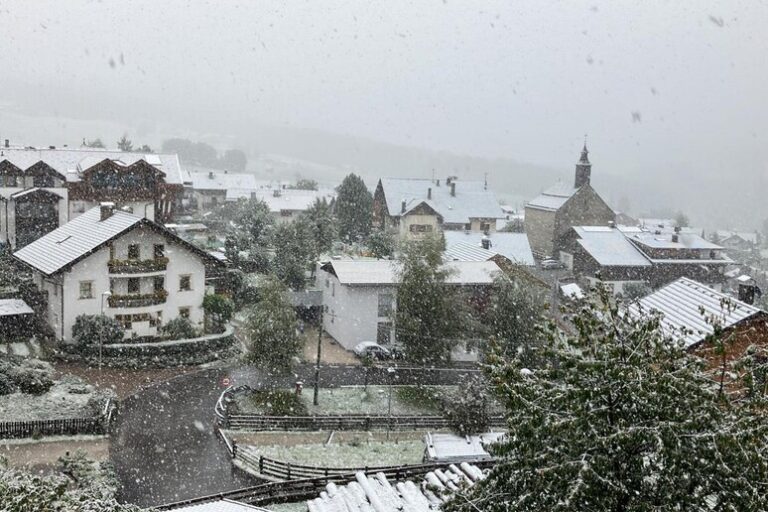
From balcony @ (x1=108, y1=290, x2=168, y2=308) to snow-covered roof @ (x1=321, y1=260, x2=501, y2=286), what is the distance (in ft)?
28.2

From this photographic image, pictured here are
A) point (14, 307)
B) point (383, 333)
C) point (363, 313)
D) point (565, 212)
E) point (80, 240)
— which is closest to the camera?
point (14, 307)

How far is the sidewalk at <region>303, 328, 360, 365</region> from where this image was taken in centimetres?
3466

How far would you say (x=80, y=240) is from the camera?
3388cm

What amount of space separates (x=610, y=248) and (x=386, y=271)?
919 inches

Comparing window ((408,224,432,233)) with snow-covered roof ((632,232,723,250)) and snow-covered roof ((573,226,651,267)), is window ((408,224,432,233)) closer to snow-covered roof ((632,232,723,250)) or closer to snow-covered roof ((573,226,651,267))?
snow-covered roof ((573,226,651,267))

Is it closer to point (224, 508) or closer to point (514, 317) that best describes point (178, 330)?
point (514, 317)

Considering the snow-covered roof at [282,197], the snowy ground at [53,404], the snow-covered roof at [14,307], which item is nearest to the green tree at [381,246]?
the snow-covered roof at [282,197]

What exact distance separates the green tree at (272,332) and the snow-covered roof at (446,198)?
35560 millimetres

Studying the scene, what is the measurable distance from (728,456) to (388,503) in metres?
7.21

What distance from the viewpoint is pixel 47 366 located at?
27.5 meters

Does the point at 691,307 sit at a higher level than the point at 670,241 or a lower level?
higher

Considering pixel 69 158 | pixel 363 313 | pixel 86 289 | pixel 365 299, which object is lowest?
pixel 363 313

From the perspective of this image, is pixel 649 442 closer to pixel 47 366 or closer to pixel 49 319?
pixel 47 366

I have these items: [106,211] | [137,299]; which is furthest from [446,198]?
[137,299]
